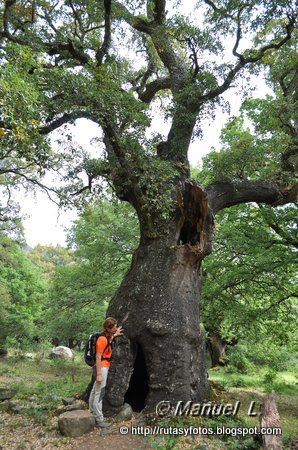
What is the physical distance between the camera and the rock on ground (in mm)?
4941

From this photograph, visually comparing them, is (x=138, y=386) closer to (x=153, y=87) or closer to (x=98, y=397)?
(x=98, y=397)

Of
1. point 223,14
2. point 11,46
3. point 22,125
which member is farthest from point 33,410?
point 223,14

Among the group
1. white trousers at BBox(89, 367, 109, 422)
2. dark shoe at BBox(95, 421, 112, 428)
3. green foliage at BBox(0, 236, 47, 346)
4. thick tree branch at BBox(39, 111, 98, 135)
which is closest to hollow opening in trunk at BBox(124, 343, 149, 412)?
white trousers at BBox(89, 367, 109, 422)

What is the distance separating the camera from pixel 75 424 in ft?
16.3

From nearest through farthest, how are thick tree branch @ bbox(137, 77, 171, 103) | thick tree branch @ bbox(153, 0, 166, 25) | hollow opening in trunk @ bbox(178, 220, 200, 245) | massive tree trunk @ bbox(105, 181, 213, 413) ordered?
massive tree trunk @ bbox(105, 181, 213, 413) → hollow opening in trunk @ bbox(178, 220, 200, 245) → thick tree branch @ bbox(153, 0, 166, 25) → thick tree branch @ bbox(137, 77, 171, 103)

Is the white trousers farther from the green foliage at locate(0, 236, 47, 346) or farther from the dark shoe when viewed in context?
the green foliage at locate(0, 236, 47, 346)

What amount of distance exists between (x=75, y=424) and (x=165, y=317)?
233cm

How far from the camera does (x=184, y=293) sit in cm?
686

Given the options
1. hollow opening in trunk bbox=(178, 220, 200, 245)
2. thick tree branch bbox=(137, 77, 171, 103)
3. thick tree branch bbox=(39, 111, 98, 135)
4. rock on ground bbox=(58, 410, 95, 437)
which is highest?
thick tree branch bbox=(137, 77, 171, 103)

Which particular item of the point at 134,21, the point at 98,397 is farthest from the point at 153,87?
the point at 98,397

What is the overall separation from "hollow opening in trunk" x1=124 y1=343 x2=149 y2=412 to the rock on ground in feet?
6.36

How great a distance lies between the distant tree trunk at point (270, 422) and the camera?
432cm

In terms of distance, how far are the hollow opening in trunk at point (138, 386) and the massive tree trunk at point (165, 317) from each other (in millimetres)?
19

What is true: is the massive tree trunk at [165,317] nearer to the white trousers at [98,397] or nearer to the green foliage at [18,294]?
the white trousers at [98,397]
